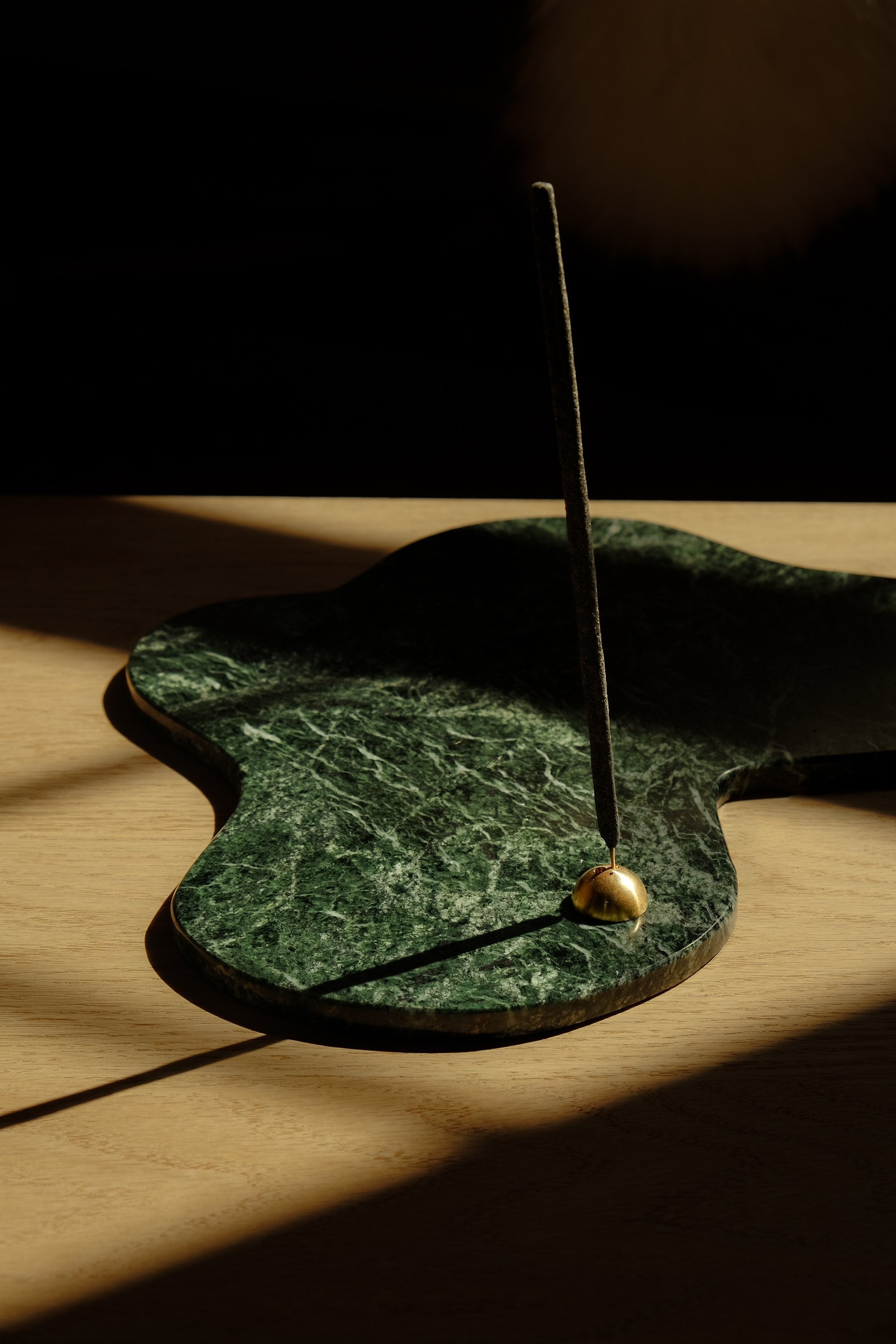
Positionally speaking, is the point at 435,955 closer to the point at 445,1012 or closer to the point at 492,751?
the point at 445,1012

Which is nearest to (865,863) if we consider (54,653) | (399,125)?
(54,653)

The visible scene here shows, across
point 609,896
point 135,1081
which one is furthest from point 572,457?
point 135,1081

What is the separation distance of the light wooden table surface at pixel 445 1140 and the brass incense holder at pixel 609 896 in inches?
1.7

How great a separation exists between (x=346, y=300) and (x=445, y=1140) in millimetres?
1929

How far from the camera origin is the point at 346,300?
7.34ft

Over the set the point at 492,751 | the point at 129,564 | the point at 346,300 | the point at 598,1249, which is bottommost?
the point at 598,1249

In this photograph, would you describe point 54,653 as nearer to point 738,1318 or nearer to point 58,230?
point 738,1318

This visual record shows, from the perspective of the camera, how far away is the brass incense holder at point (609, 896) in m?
0.61

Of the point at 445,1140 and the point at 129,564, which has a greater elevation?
the point at 129,564

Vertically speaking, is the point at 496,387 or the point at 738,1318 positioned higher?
the point at 496,387

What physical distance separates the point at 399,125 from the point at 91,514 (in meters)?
0.74

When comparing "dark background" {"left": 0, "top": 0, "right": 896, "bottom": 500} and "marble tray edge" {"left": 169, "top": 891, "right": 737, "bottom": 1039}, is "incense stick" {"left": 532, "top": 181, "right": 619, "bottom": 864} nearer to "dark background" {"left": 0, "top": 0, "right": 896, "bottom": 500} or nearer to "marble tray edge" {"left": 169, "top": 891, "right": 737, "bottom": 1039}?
"marble tray edge" {"left": 169, "top": 891, "right": 737, "bottom": 1039}

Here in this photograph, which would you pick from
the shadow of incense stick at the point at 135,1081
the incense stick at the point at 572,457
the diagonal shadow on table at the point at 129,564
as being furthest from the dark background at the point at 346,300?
the shadow of incense stick at the point at 135,1081

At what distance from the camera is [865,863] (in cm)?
70
